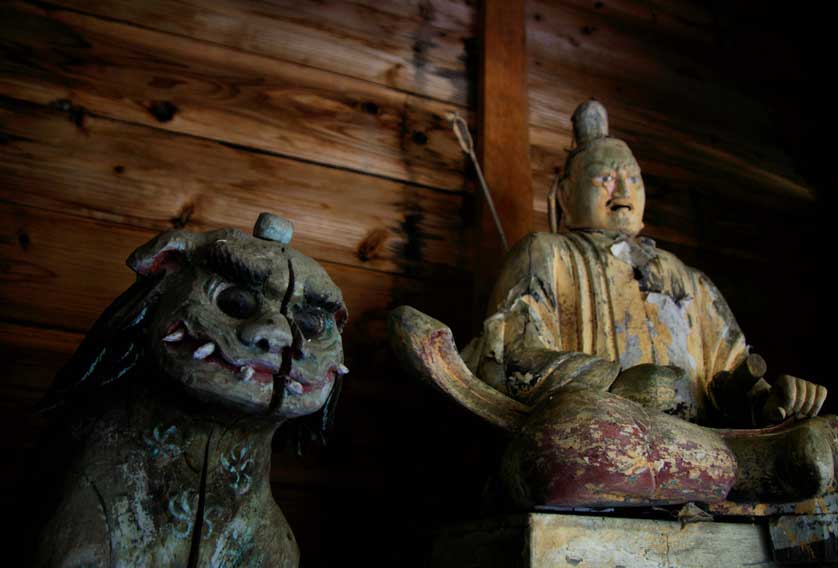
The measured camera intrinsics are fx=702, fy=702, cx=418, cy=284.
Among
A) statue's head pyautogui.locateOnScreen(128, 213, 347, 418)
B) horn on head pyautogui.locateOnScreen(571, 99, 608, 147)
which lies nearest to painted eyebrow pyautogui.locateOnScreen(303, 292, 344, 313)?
statue's head pyautogui.locateOnScreen(128, 213, 347, 418)

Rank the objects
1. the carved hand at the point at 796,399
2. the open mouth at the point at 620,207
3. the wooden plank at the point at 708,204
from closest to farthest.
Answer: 1. the carved hand at the point at 796,399
2. the open mouth at the point at 620,207
3. the wooden plank at the point at 708,204

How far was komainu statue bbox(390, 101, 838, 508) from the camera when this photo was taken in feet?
3.31

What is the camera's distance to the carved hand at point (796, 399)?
1.27 m

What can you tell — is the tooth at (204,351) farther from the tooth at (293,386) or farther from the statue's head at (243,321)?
the tooth at (293,386)

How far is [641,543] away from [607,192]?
97 centimetres

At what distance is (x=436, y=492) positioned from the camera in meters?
1.69

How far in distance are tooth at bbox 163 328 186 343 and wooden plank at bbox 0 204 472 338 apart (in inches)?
29.8

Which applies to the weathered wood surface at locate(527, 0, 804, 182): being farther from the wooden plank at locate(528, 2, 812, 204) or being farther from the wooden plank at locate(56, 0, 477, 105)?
the wooden plank at locate(56, 0, 477, 105)

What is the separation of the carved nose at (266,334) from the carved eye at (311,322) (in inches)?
2.1

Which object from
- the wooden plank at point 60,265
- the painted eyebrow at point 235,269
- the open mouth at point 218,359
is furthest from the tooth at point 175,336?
the wooden plank at point 60,265

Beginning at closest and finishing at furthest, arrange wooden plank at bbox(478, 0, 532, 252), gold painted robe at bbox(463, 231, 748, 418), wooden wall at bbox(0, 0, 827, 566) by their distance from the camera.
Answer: gold painted robe at bbox(463, 231, 748, 418), wooden wall at bbox(0, 0, 827, 566), wooden plank at bbox(478, 0, 532, 252)

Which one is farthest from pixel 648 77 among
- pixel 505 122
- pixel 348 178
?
pixel 348 178

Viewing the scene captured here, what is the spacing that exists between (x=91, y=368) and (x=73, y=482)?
0.53ft

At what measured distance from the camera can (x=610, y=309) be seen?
63.3 inches
